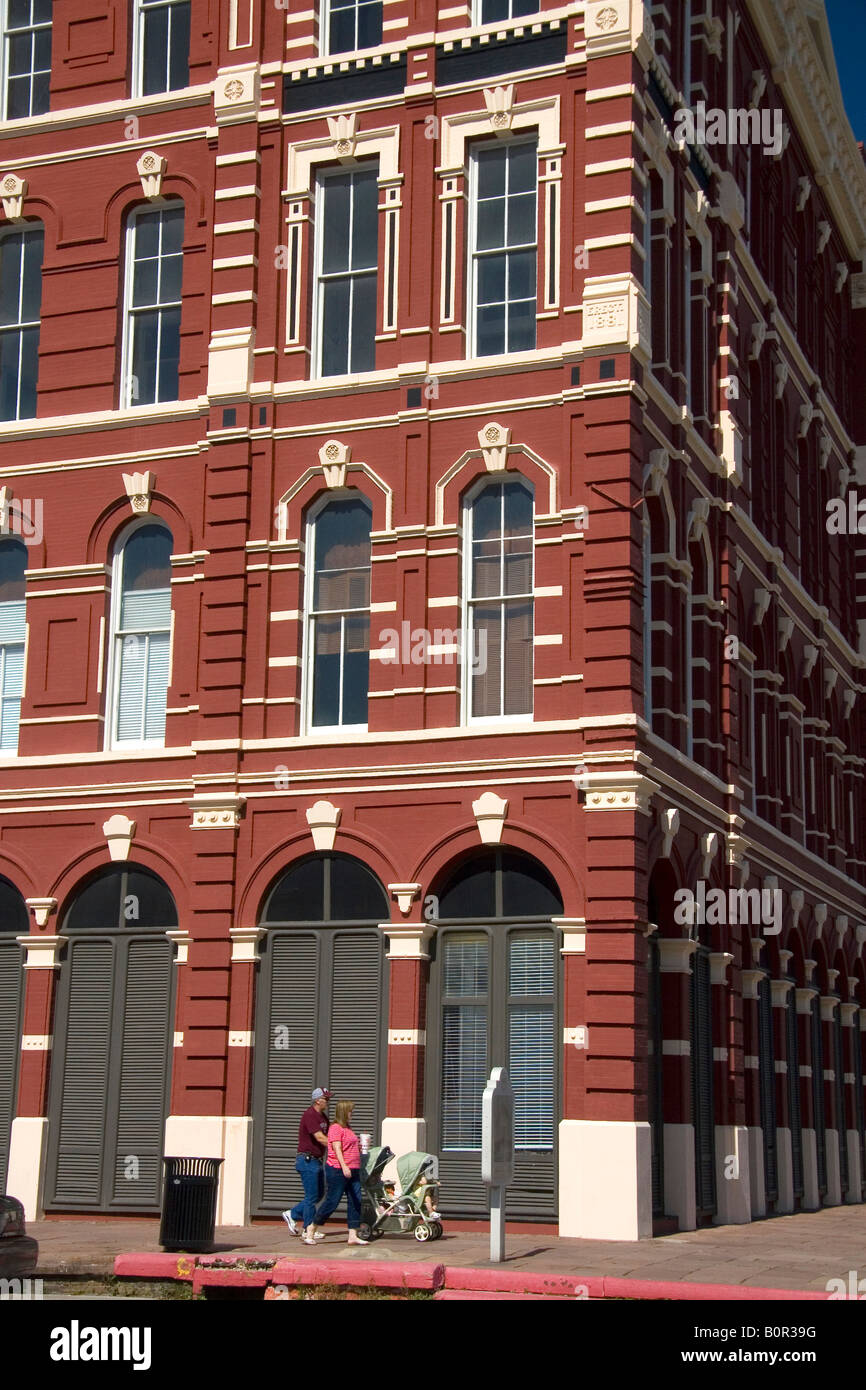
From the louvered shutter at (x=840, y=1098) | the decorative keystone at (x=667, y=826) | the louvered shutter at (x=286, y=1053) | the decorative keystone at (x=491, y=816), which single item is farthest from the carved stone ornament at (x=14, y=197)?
the louvered shutter at (x=840, y=1098)

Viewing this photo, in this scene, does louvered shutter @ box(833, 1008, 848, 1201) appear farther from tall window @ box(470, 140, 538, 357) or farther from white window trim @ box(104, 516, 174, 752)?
tall window @ box(470, 140, 538, 357)

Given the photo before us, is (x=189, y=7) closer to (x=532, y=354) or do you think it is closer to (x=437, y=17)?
(x=437, y=17)

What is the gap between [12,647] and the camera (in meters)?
28.4

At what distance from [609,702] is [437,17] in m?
10.9

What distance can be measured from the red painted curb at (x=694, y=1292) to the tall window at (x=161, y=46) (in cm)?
2045

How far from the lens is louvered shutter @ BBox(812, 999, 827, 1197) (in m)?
34.9

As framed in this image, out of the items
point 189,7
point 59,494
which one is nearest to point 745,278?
point 189,7

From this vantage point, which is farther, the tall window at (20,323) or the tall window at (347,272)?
the tall window at (20,323)

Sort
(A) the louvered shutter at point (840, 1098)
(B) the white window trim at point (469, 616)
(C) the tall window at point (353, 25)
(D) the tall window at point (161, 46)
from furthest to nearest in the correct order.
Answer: (A) the louvered shutter at point (840, 1098) → (D) the tall window at point (161, 46) → (C) the tall window at point (353, 25) → (B) the white window trim at point (469, 616)

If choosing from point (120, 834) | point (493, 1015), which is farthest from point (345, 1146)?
point (120, 834)

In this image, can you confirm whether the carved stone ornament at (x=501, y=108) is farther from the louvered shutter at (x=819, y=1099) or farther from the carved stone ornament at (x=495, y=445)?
the louvered shutter at (x=819, y=1099)

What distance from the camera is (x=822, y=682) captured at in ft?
126

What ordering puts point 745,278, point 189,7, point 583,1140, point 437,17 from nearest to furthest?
point 583,1140 < point 437,17 < point 189,7 < point 745,278

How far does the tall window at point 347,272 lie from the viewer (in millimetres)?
27312
